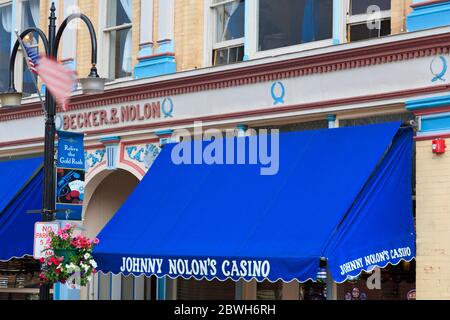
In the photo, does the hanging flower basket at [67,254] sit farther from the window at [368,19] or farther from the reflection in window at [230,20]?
the window at [368,19]

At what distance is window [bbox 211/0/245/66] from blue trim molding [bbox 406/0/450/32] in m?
3.63

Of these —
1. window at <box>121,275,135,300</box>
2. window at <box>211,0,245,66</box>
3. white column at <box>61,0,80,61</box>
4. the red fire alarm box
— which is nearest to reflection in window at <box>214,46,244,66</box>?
window at <box>211,0,245,66</box>

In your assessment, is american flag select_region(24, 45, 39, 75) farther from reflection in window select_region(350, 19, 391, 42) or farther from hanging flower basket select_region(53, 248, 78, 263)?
reflection in window select_region(350, 19, 391, 42)

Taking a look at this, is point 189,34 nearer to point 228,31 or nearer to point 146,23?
point 228,31

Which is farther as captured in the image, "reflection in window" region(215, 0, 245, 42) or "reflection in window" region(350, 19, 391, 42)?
"reflection in window" region(215, 0, 245, 42)

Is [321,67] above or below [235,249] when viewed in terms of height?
above

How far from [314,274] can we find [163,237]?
9.83 feet

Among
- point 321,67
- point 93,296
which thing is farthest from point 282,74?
point 93,296

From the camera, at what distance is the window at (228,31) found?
56.8 ft

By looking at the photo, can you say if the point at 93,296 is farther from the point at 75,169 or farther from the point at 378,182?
the point at 378,182

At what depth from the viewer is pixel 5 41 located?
72.3 feet

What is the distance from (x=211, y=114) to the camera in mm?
16797

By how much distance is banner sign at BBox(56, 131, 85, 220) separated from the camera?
52.0ft

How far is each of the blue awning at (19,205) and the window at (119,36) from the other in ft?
7.53
